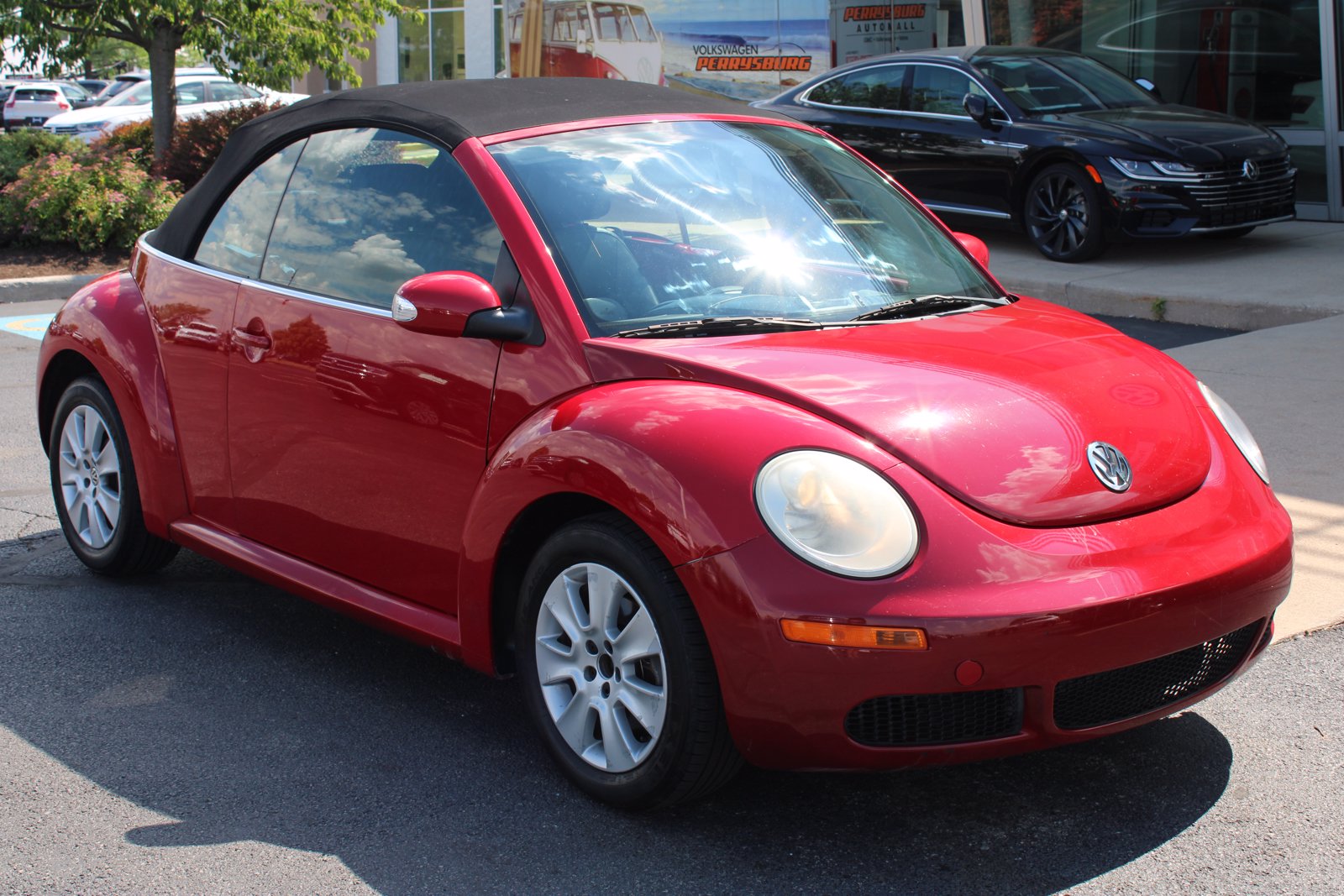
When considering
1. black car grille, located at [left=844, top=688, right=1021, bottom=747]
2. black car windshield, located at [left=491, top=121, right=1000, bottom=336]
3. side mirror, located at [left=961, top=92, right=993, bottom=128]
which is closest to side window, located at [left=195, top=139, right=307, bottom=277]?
black car windshield, located at [left=491, top=121, right=1000, bottom=336]

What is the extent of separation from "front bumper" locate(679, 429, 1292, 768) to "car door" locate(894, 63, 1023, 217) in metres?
9.10

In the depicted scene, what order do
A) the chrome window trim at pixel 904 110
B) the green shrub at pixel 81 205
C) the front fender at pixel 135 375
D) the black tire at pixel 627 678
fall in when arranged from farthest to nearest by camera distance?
the green shrub at pixel 81 205 < the chrome window trim at pixel 904 110 < the front fender at pixel 135 375 < the black tire at pixel 627 678

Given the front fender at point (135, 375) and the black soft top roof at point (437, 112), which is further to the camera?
the front fender at point (135, 375)

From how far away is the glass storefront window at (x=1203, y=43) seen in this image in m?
13.4

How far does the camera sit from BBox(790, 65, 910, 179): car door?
1252cm

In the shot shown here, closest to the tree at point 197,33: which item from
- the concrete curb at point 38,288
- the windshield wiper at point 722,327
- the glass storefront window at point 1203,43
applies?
the concrete curb at point 38,288

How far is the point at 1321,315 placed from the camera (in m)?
9.13

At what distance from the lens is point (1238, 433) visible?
357 centimetres

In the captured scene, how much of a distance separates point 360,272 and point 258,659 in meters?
1.21

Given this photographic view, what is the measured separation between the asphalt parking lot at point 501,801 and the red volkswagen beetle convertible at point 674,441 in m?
0.23

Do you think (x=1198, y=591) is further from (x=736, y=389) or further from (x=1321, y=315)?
(x=1321, y=315)

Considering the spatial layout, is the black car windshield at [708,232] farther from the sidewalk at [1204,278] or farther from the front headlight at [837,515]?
the sidewalk at [1204,278]

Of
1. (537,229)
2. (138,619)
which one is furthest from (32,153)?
(537,229)

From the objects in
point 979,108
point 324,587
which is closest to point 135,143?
point 979,108
